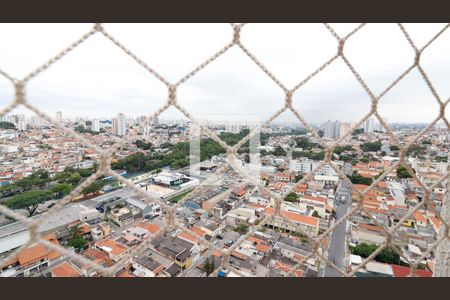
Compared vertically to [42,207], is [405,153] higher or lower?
higher

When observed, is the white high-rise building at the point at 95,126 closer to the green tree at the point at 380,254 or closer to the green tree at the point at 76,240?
the green tree at the point at 76,240

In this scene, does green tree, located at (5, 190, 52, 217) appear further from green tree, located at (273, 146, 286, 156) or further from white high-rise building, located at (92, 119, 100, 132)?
green tree, located at (273, 146, 286, 156)

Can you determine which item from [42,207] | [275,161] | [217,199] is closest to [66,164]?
[42,207]

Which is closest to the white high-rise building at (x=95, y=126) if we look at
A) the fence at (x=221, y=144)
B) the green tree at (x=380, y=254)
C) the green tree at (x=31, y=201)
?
the fence at (x=221, y=144)

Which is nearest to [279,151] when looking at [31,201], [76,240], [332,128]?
[332,128]

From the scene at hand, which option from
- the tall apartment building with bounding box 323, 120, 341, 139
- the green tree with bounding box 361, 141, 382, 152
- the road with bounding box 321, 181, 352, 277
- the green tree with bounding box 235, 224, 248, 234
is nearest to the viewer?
the road with bounding box 321, 181, 352, 277

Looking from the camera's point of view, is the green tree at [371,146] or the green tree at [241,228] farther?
the green tree at [371,146]

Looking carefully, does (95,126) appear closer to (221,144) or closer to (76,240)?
(221,144)

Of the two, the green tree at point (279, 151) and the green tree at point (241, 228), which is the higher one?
the green tree at point (279, 151)

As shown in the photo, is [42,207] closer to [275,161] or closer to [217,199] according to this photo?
[217,199]

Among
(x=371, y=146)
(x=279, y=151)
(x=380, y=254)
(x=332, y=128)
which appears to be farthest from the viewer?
(x=371, y=146)

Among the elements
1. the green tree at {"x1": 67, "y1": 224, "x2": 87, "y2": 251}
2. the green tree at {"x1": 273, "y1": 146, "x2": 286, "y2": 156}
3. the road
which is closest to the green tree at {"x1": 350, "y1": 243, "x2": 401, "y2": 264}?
the road
